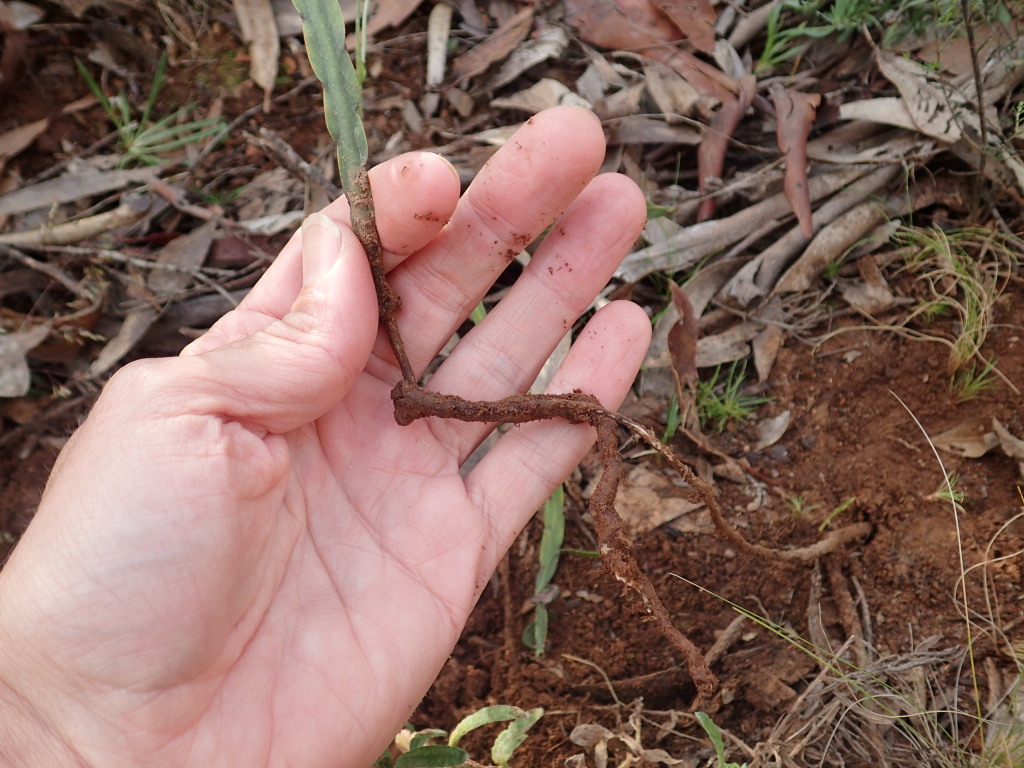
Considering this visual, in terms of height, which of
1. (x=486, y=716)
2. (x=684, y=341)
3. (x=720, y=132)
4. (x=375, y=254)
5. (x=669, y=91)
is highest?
(x=375, y=254)

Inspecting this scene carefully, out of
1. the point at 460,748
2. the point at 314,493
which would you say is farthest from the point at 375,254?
the point at 460,748

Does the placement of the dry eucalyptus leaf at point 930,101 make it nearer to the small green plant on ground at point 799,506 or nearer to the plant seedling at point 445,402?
the small green plant on ground at point 799,506

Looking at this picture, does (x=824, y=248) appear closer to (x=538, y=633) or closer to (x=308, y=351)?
(x=538, y=633)

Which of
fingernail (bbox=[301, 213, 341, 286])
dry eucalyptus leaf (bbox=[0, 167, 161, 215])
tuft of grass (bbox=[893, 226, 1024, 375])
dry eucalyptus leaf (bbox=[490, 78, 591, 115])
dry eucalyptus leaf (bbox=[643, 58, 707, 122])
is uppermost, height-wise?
fingernail (bbox=[301, 213, 341, 286])

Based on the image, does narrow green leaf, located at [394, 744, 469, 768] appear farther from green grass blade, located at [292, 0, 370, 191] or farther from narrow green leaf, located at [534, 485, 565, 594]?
green grass blade, located at [292, 0, 370, 191]

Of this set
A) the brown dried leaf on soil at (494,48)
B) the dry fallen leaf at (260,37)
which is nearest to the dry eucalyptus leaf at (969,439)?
the brown dried leaf on soil at (494,48)

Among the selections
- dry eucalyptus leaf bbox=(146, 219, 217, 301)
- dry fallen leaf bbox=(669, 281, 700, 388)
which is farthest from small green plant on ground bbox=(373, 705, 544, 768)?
dry eucalyptus leaf bbox=(146, 219, 217, 301)
